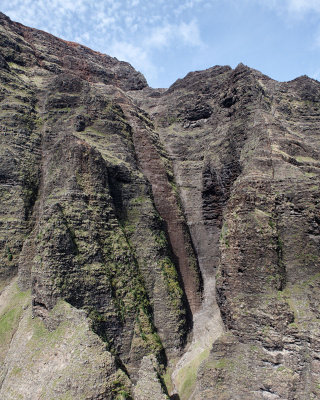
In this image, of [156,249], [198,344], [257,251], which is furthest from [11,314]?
A: [257,251]

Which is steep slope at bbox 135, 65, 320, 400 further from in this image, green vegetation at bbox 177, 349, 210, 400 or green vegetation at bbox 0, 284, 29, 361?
green vegetation at bbox 0, 284, 29, 361

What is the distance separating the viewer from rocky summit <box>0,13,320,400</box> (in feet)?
66.6

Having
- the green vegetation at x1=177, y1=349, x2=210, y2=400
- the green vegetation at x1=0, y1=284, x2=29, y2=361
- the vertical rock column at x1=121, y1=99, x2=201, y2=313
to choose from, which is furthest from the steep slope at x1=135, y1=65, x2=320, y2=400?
the green vegetation at x1=0, y1=284, x2=29, y2=361

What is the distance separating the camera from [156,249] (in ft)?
98.8

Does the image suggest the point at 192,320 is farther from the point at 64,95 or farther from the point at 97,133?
the point at 64,95

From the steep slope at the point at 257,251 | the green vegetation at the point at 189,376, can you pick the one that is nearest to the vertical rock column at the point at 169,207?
the steep slope at the point at 257,251

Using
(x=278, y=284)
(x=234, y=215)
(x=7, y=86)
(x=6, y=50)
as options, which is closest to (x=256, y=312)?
(x=278, y=284)

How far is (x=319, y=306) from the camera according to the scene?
20609 millimetres

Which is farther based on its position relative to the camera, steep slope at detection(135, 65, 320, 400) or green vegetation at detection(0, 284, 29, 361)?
green vegetation at detection(0, 284, 29, 361)

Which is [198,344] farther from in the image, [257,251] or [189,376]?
[257,251]

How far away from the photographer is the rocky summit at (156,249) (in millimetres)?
20312

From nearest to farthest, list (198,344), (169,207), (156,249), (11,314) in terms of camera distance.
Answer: (11,314), (198,344), (156,249), (169,207)

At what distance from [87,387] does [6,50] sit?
48394mm

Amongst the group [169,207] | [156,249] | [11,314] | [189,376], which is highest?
[169,207]
